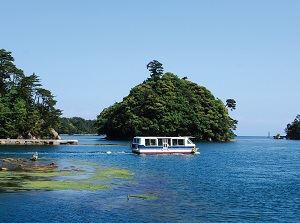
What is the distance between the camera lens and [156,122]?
484 ft

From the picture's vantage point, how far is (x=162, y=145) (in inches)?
3327

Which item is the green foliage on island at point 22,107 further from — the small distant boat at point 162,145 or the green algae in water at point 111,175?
the green algae in water at point 111,175

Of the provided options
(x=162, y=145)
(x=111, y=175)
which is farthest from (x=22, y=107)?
(x=111, y=175)

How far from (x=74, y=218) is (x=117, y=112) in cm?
14170

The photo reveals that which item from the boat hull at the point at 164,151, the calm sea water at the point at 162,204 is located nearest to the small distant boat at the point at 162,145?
the boat hull at the point at 164,151

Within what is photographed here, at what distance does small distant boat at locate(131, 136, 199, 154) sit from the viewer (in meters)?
82.9

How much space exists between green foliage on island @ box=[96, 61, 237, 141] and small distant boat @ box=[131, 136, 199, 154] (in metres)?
58.7

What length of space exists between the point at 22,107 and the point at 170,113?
56048mm

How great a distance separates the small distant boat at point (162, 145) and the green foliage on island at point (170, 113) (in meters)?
58.7

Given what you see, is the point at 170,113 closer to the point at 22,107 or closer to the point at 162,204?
the point at 22,107

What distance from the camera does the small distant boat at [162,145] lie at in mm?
82875

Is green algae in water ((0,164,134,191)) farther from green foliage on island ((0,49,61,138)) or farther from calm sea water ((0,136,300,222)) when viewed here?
green foliage on island ((0,49,61,138))

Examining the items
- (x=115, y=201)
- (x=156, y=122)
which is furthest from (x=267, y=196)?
(x=156, y=122)

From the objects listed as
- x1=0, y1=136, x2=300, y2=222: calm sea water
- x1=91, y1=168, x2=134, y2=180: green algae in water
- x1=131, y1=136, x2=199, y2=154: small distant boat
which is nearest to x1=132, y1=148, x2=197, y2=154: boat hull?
x1=131, y1=136, x2=199, y2=154: small distant boat
